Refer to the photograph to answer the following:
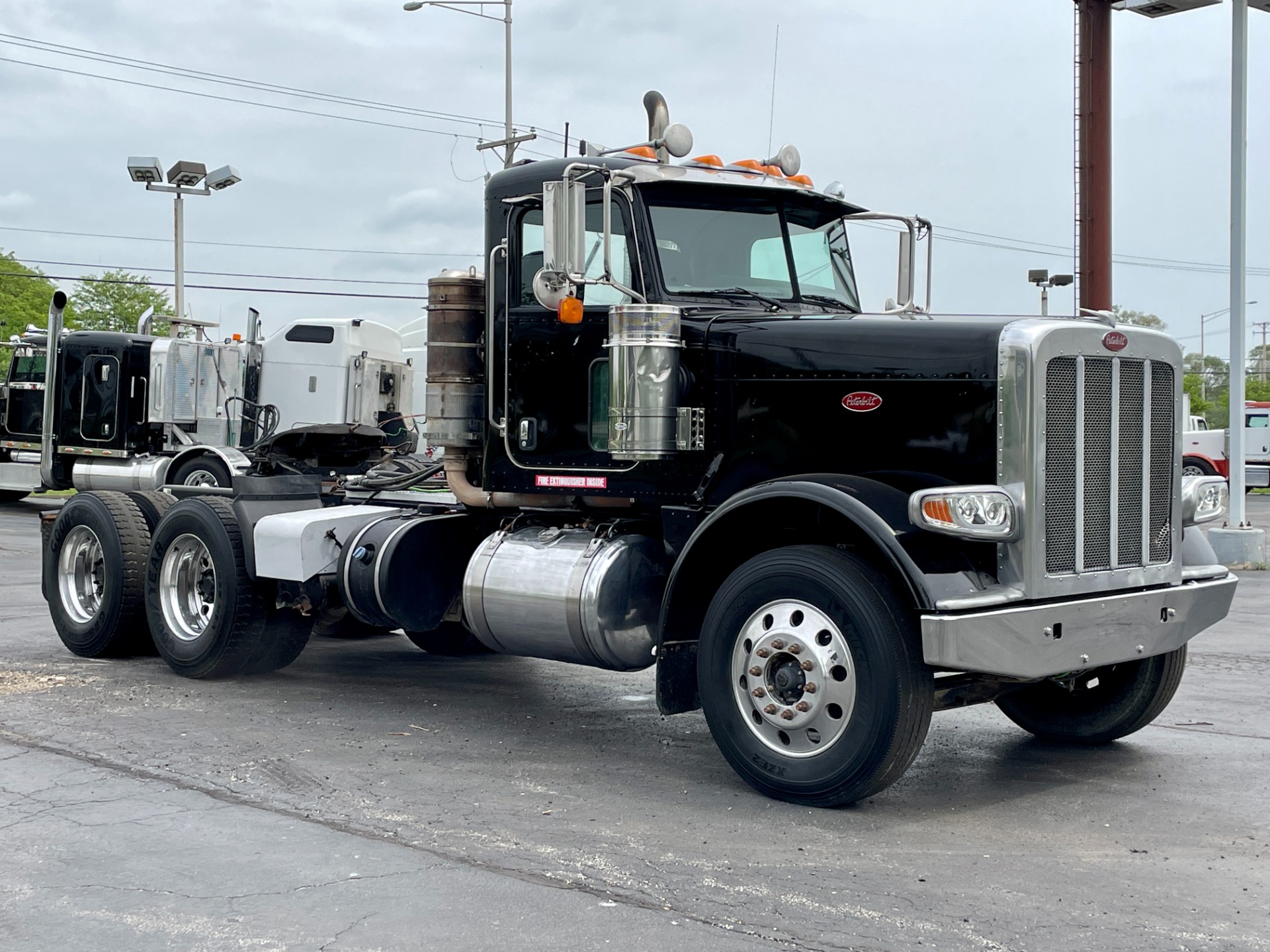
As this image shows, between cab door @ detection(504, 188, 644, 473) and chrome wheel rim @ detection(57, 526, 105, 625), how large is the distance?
12.2ft

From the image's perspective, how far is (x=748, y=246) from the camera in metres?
7.19

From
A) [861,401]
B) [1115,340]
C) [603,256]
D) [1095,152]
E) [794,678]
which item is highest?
[1095,152]

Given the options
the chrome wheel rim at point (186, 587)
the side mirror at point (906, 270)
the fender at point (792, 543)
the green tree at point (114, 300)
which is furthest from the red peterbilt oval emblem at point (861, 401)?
the green tree at point (114, 300)

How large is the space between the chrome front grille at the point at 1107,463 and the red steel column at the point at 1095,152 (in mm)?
31994

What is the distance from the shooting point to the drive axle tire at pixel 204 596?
8391mm

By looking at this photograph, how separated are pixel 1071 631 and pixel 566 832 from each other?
83.5 inches

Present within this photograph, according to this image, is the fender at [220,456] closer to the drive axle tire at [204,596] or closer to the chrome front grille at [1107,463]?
the drive axle tire at [204,596]

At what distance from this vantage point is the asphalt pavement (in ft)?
14.3

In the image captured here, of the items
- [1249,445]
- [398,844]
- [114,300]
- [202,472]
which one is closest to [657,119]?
[398,844]

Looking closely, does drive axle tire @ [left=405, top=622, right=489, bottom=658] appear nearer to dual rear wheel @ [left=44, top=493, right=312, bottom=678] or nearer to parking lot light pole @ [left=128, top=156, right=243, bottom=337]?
dual rear wheel @ [left=44, top=493, right=312, bottom=678]

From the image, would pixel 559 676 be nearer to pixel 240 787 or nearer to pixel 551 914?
pixel 240 787

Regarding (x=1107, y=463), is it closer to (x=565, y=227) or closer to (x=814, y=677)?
(x=814, y=677)

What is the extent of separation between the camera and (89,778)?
20.2 feet

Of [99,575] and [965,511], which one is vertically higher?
[965,511]
